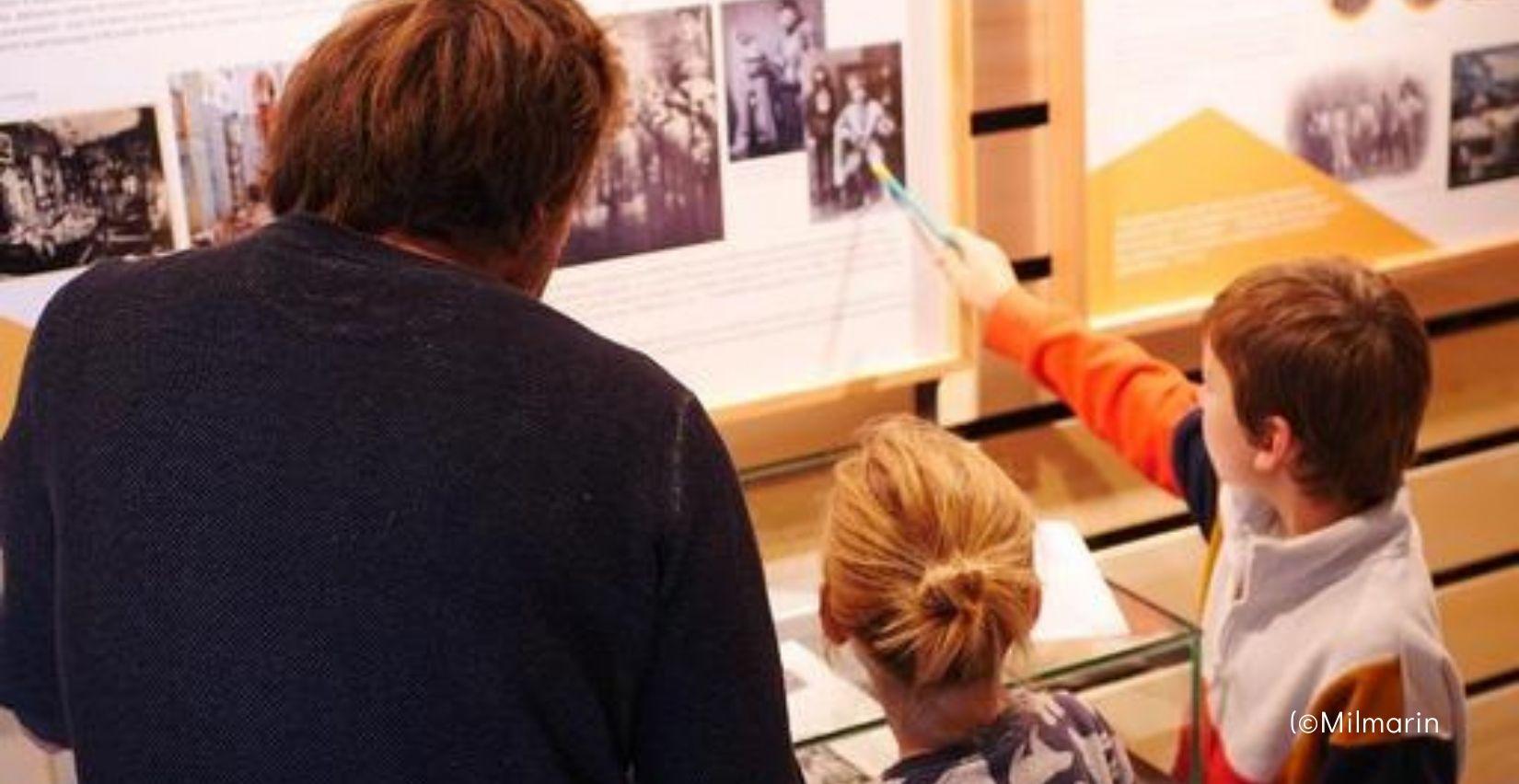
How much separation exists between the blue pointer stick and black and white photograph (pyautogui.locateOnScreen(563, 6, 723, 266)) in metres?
0.20

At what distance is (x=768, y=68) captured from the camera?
80.3 inches

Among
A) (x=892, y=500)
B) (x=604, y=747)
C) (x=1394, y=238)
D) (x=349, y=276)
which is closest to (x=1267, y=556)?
(x=892, y=500)

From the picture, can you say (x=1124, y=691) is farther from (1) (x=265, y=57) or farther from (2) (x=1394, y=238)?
(1) (x=265, y=57)

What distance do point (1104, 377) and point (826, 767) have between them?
69 centimetres

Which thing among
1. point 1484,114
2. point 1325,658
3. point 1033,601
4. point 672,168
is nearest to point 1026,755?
point 1033,601

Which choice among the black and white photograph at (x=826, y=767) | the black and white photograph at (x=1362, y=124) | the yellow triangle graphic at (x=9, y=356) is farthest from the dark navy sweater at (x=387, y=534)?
the black and white photograph at (x=1362, y=124)

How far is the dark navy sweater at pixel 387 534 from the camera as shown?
112 centimetres

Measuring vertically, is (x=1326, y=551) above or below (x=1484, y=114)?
below

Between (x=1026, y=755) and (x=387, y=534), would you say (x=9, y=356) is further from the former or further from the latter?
A: (x=1026, y=755)

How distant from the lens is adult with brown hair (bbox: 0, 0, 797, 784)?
1123mm

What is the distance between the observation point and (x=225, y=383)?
Answer: 45.0 inches

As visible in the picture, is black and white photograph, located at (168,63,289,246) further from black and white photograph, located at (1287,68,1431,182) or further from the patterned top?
black and white photograph, located at (1287,68,1431,182)

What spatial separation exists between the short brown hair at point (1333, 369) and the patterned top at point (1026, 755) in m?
0.46

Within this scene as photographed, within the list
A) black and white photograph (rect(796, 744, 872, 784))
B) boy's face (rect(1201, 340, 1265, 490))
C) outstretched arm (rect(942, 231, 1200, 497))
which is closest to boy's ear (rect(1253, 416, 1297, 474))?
boy's face (rect(1201, 340, 1265, 490))
